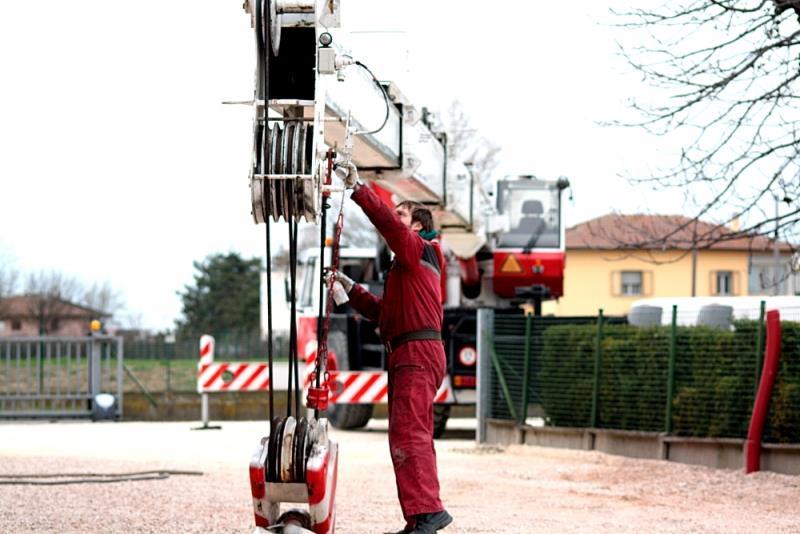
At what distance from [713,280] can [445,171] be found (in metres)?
60.2

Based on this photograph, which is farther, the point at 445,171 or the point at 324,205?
the point at 445,171

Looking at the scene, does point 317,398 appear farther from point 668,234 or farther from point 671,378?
point 671,378

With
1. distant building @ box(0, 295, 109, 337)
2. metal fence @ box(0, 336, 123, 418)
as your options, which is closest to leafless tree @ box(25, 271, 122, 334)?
distant building @ box(0, 295, 109, 337)

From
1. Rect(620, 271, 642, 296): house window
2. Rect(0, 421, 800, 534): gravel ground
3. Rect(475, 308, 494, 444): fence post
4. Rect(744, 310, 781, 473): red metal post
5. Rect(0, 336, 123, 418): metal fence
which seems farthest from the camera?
Rect(620, 271, 642, 296): house window

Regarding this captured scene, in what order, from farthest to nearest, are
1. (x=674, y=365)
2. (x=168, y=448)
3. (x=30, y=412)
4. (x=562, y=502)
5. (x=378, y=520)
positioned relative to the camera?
(x=30, y=412), (x=168, y=448), (x=674, y=365), (x=562, y=502), (x=378, y=520)

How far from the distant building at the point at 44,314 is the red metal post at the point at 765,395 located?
175 ft

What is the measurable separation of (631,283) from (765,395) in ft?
205

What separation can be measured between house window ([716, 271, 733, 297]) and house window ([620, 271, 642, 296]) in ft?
13.0

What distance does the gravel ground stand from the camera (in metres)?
11.2

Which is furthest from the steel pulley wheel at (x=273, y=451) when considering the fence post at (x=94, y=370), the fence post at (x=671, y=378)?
the fence post at (x=94, y=370)

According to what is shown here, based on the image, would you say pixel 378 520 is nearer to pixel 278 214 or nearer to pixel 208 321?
pixel 278 214

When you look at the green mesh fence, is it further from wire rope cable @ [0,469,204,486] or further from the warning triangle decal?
wire rope cable @ [0,469,204,486]

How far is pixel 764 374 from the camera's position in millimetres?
15508

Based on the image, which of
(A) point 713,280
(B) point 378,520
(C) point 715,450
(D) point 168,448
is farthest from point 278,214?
(A) point 713,280
